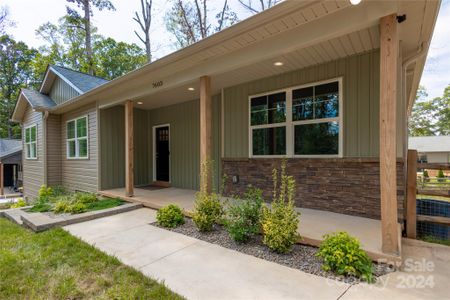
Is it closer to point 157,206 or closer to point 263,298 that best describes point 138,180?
point 157,206

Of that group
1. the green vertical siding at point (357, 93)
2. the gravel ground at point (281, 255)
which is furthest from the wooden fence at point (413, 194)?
the gravel ground at point (281, 255)

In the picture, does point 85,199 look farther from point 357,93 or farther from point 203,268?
point 357,93

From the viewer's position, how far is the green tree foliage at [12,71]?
22.1 m

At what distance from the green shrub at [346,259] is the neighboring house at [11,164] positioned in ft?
65.4

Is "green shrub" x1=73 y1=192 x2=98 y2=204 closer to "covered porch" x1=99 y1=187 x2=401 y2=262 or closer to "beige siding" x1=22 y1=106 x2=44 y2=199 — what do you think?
"covered porch" x1=99 y1=187 x2=401 y2=262

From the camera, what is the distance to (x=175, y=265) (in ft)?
9.10

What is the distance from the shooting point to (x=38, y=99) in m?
9.53

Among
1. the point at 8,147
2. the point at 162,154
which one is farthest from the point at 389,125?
the point at 8,147

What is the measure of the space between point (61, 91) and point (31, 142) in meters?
2.88

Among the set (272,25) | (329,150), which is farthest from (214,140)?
(272,25)

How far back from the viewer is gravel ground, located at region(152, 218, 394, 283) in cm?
250

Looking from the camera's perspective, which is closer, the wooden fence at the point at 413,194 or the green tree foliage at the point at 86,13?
the wooden fence at the point at 413,194

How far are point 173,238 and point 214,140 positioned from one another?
3204 millimetres

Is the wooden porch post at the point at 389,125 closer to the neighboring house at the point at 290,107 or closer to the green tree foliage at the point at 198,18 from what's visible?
the neighboring house at the point at 290,107
